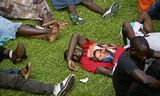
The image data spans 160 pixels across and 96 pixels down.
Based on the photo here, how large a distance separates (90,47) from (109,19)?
46.9 inches

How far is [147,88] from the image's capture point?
14.7 ft

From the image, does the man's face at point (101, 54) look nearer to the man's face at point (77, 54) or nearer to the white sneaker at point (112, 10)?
the man's face at point (77, 54)

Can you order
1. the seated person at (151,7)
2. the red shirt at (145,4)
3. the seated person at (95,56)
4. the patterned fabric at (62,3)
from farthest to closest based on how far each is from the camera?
1. the patterned fabric at (62,3)
2. the red shirt at (145,4)
3. the seated person at (151,7)
4. the seated person at (95,56)

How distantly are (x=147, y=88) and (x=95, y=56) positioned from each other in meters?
1.68

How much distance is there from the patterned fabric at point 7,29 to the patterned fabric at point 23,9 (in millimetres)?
409

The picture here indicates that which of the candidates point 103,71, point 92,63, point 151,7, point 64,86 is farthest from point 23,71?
point 151,7

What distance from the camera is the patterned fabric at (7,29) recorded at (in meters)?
6.70

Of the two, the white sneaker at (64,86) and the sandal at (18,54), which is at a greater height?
the sandal at (18,54)

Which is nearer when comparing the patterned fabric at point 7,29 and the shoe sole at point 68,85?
the shoe sole at point 68,85

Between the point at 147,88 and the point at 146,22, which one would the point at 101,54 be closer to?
the point at 146,22

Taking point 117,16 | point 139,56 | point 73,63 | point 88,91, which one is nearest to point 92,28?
point 117,16

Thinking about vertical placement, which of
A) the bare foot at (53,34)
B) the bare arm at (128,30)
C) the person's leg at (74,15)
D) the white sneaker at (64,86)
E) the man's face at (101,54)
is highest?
the person's leg at (74,15)

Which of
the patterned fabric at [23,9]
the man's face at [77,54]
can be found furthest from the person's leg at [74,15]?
the man's face at [77,54]

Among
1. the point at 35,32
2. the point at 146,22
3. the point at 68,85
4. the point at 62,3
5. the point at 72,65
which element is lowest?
the point at 68,85
